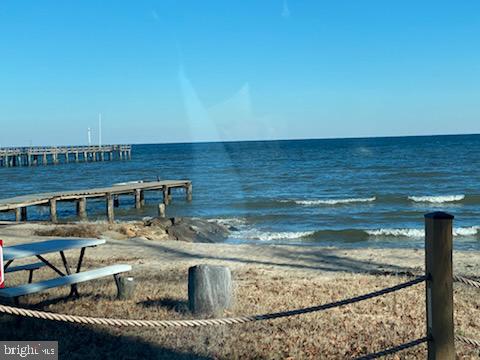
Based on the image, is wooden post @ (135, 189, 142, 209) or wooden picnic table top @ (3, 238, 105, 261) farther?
wooden post @ (135, 189, 142, 209)

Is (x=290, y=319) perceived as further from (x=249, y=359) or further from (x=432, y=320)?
(x=432, y=320)

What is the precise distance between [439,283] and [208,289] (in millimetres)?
2744

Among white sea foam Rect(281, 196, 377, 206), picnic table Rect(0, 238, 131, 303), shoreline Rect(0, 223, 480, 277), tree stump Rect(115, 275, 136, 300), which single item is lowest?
white sea foam Rect(281, 196, 377, 206)

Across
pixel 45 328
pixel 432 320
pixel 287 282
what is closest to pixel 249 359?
pixel 432 320

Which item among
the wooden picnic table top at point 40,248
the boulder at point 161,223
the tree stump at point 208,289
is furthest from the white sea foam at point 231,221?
the tree stump at point 208,289

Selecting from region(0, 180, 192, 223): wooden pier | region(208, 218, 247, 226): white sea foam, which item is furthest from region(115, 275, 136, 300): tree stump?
region(0, 180, 192, 223): wooden pier

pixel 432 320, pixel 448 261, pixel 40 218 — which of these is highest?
pixel 448 261

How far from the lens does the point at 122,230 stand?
1595 centimetres

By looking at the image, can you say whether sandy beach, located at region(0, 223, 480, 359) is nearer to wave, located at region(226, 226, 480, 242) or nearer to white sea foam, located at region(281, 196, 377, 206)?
wave, located at region(226, 226, 480, 242)

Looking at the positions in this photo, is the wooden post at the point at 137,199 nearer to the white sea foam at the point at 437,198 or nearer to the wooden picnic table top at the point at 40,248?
the white sea foam at the point at 437,198

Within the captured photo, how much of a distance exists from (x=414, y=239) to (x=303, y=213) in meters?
7.62

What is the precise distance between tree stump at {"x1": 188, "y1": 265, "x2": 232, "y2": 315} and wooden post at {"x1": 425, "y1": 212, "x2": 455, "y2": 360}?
2550 millimetres

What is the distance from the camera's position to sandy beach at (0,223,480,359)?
16.2ft

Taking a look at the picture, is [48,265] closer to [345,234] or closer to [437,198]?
[345,234]
